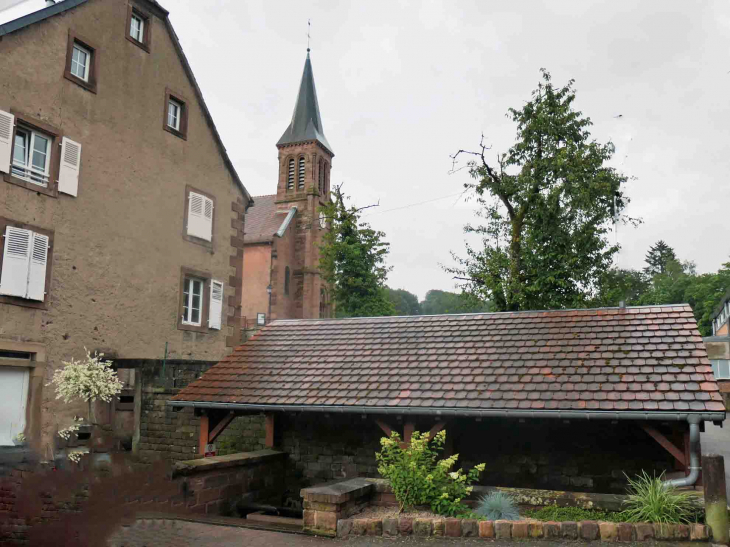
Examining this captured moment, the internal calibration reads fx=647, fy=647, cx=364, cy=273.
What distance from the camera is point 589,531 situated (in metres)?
7.11

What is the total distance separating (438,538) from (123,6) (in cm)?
1430

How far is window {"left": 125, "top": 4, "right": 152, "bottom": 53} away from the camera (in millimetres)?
15922

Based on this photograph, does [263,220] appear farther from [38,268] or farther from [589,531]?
[589,531]

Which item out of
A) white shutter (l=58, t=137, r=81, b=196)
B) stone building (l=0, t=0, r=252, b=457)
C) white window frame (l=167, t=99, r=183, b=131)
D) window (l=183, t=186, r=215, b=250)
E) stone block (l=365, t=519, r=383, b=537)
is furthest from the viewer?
window (l=183, t=186, r=215, b=250)

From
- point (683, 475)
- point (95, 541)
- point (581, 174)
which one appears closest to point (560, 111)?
point (581, 174)

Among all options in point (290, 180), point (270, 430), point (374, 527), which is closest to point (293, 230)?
point (290, 180)

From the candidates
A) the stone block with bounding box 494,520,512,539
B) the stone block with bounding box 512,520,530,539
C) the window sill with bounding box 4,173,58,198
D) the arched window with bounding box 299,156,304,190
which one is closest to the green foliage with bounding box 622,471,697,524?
the stone block with bounding box 512,520,530,539

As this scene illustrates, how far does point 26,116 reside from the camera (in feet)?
43.0

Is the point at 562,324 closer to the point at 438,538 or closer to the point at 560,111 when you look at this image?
the point at 438,538

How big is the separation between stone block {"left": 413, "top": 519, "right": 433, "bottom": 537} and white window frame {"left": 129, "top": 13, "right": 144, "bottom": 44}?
13.7 m

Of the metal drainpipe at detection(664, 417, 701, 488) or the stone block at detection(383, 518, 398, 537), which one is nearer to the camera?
the stone block at detection(383, 518, 398, 537)

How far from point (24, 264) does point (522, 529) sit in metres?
10.7

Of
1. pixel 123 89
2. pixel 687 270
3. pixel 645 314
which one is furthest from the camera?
pixel 687 270

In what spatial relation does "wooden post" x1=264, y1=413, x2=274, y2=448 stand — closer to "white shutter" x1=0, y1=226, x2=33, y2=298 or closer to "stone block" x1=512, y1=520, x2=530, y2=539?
"white shutter" x1=0, y1=226, x2=33, y2=298
